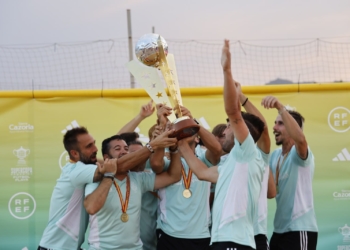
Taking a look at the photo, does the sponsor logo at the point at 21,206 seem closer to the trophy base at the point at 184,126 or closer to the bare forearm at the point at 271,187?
the trophy base at the point at 184,126

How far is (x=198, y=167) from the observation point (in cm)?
559

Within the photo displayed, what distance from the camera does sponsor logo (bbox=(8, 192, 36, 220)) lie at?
823 centimetres

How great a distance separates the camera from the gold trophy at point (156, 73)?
17.6 ft

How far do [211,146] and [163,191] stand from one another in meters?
0.72

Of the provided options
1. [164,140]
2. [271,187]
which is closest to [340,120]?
[271,187]

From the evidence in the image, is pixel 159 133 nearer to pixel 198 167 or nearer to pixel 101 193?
pixel 198 167

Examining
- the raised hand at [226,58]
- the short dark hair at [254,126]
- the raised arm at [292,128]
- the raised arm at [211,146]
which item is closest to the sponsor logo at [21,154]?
the raised arm at [211,146]

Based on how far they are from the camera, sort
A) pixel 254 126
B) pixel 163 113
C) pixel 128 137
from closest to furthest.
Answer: pixel 254 126
pixel 163 113
pixel 128 137

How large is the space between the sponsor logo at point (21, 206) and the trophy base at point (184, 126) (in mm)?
3594

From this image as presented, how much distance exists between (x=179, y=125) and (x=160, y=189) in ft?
4.19

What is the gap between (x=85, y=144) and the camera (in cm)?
621

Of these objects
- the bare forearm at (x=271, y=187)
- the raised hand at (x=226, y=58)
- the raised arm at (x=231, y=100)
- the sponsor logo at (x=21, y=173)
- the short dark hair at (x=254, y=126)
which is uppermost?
the raised hand at (x=226, y=58)

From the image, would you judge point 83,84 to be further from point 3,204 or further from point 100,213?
point 100,213

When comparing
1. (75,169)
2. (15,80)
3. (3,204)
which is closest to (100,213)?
(75,169)
